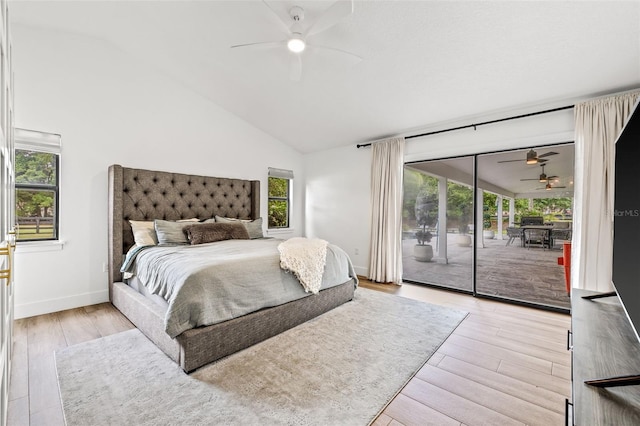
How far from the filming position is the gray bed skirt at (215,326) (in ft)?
5.98

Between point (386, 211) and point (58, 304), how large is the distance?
4006mm

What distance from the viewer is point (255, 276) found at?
2189 millimetres

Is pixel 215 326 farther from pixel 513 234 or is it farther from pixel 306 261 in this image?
pixel 513 234

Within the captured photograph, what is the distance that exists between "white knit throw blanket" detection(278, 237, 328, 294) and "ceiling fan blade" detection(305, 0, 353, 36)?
1773mm

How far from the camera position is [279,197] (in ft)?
16.8

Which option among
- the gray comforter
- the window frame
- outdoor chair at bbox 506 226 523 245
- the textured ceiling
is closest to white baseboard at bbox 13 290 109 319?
the window frame

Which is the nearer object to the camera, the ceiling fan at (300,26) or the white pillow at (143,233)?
the ceiling fan at (300,26)

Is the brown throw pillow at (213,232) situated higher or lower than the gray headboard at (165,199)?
lower

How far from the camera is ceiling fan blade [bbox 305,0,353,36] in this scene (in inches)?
72.1

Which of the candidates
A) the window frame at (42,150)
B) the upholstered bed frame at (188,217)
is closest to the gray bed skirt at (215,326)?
the upholstered bed frame at (188,217)

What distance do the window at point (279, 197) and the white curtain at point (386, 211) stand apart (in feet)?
5.50

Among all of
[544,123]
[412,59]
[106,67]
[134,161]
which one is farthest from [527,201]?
[106,67]

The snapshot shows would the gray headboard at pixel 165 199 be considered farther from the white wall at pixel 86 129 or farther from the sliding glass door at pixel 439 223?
the sliding glass door at pixel 439 223

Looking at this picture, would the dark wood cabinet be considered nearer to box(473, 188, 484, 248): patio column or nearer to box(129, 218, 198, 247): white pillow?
box(473, 188, 484, 248): patio column
